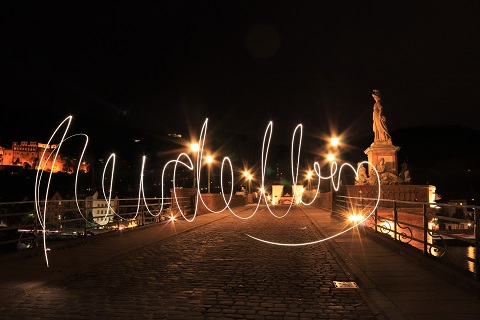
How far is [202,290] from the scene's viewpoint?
841cm

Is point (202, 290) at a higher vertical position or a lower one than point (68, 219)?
lower

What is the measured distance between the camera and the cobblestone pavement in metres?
6.80

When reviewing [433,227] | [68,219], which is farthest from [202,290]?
[433,227]

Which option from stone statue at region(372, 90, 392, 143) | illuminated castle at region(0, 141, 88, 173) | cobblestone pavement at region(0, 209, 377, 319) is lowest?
cobblestone pavement at region(0, 209, 377, 319)

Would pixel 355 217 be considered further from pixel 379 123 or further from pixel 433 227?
pixel 379 123

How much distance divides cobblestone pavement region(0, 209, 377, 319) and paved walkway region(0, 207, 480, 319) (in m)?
0.02

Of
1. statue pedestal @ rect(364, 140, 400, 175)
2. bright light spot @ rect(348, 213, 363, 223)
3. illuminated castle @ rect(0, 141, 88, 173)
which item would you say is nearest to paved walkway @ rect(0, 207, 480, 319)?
bright light spot @ rect(348, 213, 363, 223)

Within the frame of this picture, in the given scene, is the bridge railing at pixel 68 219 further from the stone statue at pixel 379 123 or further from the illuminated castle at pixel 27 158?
the illuminated castle at pixel 27 158

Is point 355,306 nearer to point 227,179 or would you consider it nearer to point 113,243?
point 113,243

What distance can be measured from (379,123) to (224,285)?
29595 mm

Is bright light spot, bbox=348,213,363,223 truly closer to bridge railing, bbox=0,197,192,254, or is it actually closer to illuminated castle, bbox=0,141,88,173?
bridge railing, bbox=0,197,192,254

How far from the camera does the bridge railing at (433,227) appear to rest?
8.30 m

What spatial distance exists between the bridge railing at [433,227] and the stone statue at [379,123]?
25.6 ft

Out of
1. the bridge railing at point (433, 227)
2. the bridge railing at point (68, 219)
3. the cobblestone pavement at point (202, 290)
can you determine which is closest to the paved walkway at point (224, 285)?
the cobblestone pavement at point (202, 290)
